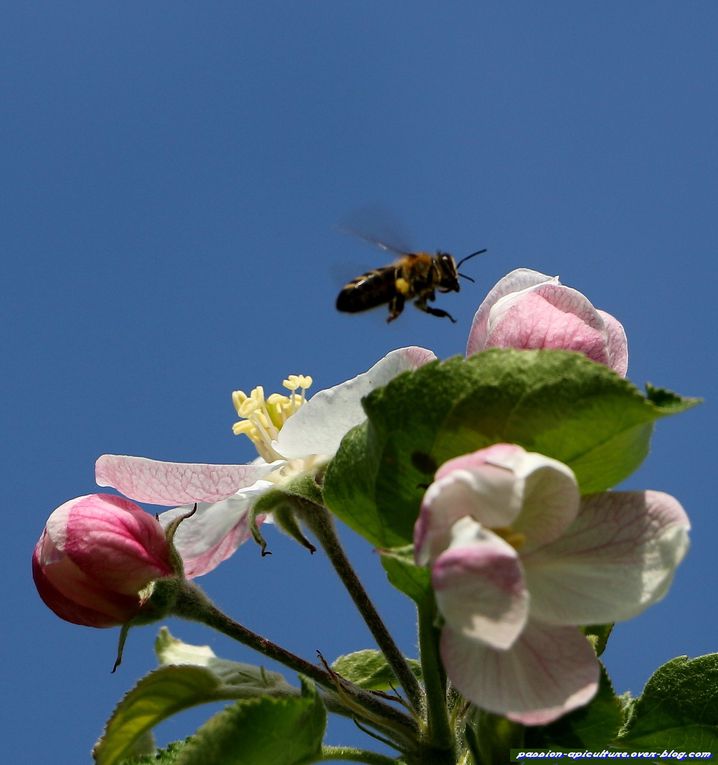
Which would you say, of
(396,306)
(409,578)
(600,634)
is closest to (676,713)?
(600,634)

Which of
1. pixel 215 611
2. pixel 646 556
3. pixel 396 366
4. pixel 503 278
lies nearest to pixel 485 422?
pixel 646 556

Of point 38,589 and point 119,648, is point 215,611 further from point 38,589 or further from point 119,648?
point 38,589

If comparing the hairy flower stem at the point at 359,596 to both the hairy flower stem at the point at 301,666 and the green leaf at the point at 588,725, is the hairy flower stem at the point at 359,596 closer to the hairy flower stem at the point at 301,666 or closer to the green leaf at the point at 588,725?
the hairy flower stem at the point at 301,666

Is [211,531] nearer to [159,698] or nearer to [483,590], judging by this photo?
[159,698]

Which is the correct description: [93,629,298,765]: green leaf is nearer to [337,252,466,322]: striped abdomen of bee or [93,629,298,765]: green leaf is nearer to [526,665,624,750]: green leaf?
[526,665,624,750]: green leaf

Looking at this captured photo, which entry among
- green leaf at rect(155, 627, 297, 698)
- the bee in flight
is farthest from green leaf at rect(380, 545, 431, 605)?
the bee in flight

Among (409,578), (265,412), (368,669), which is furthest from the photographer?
(265,412)
